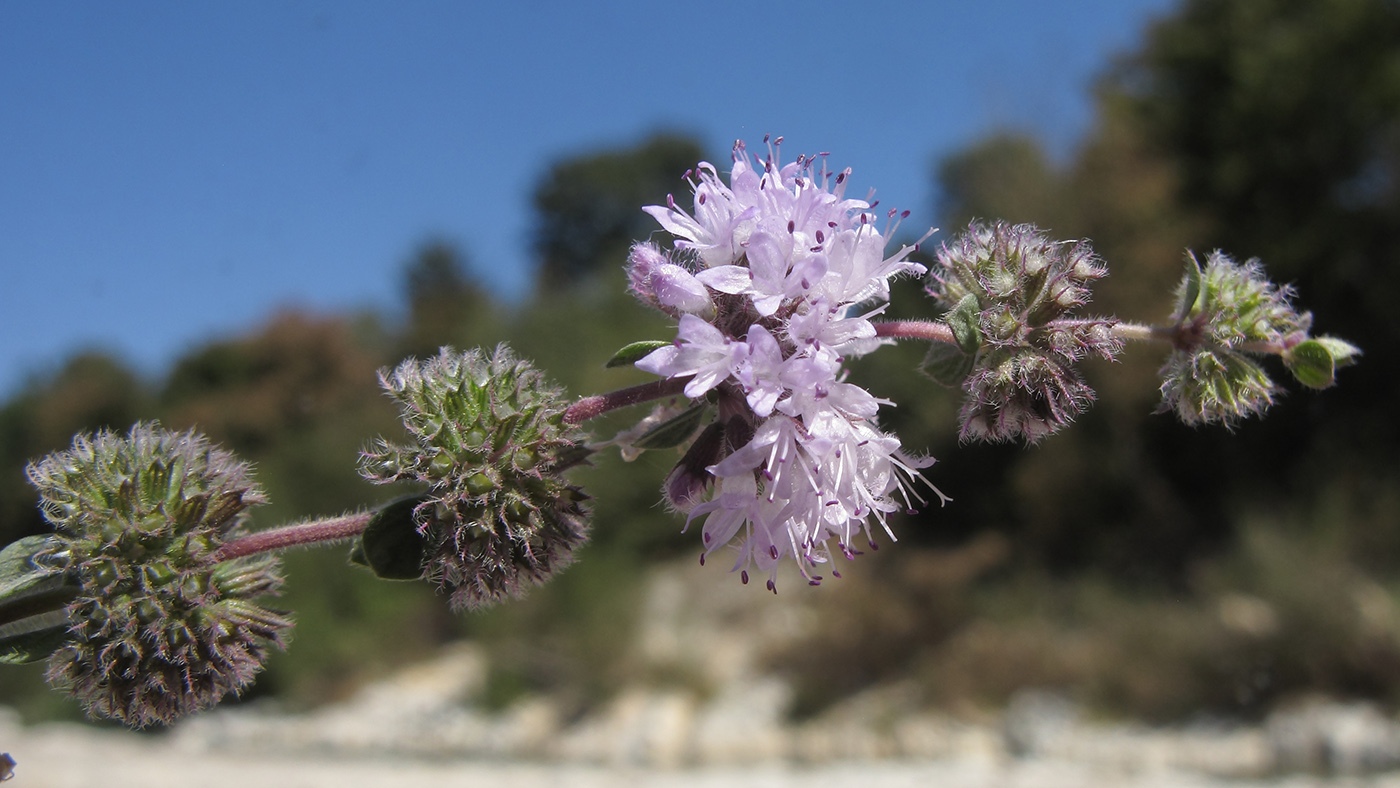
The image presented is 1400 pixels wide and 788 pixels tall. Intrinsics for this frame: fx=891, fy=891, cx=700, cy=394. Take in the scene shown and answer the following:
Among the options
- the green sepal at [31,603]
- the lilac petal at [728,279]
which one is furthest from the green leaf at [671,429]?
the green sepal at [31,603]

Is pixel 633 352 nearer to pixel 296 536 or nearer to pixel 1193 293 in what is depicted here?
pixel 296 536

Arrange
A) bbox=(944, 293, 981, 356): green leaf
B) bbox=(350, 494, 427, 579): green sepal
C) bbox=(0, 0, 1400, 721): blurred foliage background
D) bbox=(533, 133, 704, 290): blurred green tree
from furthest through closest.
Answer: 1. bbox=(533, 133, 704, 290): blurred green tree
2. bbox=(0, 0, 1400, 721): blurred foliage background
3. bbox=(350, 494, 427, 579): green sepal
4. bbox=(944, 293, 981, 356): green leaf

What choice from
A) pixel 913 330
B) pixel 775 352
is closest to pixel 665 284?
pixel 775 352

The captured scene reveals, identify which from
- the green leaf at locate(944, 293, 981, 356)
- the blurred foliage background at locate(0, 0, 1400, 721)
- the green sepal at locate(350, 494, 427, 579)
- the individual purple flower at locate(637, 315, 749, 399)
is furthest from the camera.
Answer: the blurred foliage background at locate(0, 0, 1400, 721)

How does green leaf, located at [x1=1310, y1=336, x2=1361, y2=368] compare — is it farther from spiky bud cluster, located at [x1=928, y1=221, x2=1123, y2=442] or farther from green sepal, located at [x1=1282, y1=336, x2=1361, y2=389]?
spiky bud cluster, located at [x1=928, y1=221, x2=1123, y2=442]

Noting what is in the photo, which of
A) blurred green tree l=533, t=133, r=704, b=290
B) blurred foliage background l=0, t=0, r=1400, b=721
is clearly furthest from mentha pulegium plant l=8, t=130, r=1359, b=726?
blurred green tree l=533, t=133, r=704, b=290

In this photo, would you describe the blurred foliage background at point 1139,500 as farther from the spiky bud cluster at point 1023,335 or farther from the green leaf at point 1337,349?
the spiky bud cluster at point 1023,335
